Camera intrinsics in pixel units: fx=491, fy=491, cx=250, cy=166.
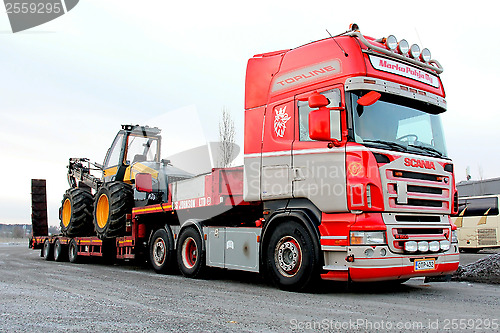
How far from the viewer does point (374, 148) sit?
7.09m

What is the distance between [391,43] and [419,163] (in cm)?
198

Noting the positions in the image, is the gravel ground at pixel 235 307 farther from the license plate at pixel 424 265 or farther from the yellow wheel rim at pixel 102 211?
the yellow wheel rim at pixel 102 211

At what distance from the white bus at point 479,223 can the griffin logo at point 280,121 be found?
1671cm

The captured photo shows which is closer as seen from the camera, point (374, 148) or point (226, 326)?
point (226, 326)

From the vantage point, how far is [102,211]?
43.9 ft

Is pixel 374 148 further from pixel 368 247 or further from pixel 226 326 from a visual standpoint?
pixel 226 326

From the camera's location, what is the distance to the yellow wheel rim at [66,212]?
592 inches

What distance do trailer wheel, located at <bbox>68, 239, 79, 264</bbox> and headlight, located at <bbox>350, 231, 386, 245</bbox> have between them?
1061 centimetres

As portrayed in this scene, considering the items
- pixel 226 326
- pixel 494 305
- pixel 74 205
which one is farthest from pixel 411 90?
A: pixel 74 205

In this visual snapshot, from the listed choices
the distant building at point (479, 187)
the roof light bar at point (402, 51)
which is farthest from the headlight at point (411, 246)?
the distant building at point (479, 187)

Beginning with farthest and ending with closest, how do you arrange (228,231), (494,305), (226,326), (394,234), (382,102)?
1. (228,231)
2. (382,102)
3. (394,234)
4. (494,305)
5. (226,326)

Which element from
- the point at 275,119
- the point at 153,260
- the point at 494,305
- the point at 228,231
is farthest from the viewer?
the point at 153,260

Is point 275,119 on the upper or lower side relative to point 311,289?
upper

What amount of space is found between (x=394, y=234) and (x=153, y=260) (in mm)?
6394
